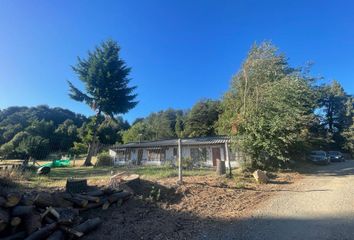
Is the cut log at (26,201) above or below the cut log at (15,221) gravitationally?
above

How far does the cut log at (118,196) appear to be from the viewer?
241 inches

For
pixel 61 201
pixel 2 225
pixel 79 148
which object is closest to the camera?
pixel 2 225

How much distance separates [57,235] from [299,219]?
5.50 meters

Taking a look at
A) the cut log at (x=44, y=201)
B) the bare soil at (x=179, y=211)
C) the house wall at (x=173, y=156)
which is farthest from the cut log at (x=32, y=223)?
the house wall at (x=173, y=156)

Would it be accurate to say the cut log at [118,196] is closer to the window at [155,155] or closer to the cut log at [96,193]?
the cut log at [96,193]

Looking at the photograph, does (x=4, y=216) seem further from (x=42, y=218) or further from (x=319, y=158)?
(x=319, y=158)

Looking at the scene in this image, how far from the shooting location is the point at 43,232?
13.4 ft

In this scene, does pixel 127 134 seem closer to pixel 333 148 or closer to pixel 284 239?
pixel 333 148

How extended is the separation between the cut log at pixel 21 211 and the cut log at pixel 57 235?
0.62 metres

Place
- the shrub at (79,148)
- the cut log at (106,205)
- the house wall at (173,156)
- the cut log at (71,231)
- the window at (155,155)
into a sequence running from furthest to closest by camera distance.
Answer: the shrub at (79,148)
the window at (155,155)
the house wall at (173,156)
the cut log at (106,205)
the cut log at (71,231)

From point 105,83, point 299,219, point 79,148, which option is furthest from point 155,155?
point 299,219

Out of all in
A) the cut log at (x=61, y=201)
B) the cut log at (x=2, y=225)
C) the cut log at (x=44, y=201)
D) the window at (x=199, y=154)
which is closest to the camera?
the cut log at (x=2, y=225)

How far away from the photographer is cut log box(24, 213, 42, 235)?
4099mm

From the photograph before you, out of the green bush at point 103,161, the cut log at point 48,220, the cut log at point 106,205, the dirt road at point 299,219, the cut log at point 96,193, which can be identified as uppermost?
the green bush at point 103,161
